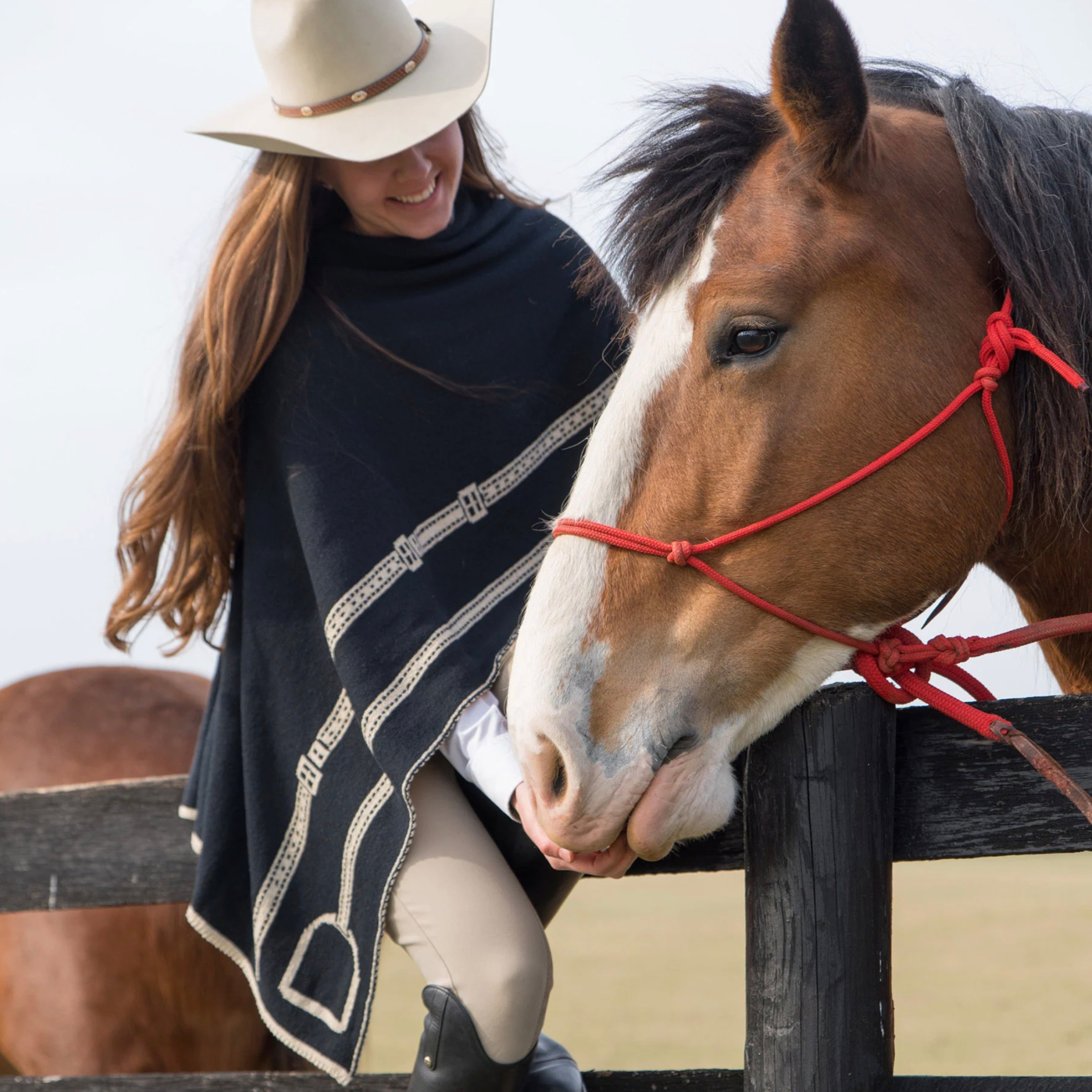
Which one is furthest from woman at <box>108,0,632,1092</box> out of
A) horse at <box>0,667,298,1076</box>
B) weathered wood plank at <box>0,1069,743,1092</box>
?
horse at <box>0,667,298,1076</box>

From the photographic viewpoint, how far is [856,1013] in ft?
4.14

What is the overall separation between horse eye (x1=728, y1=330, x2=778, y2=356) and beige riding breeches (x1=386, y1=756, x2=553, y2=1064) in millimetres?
769

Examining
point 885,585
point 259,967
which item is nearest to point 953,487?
point 885,585

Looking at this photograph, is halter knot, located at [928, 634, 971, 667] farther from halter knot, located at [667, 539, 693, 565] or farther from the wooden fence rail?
halter knot, located at [667, 539, 693, 565]

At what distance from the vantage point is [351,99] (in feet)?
5.74

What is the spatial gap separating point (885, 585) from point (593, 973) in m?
9.55

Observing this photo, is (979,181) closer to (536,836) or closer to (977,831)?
(977,831)

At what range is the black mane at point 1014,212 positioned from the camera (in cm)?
126

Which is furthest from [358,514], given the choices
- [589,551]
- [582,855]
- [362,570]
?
[582,855]

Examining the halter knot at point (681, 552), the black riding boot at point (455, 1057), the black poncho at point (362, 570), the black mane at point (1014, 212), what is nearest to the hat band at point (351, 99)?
the black poncho at point (362, 570)

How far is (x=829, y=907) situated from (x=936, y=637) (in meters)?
0.35

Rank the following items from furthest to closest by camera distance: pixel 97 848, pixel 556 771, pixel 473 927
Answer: pixel 97 848 → pixel 473 927 → pixel 556 771

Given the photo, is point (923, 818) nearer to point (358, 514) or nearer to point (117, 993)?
point (358, 514)

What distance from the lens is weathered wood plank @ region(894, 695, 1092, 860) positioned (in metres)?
1.27
